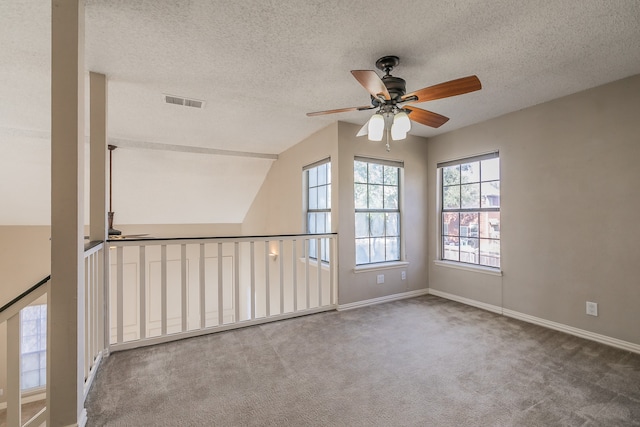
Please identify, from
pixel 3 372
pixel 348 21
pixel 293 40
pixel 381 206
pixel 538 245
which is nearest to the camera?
pixel 348 21

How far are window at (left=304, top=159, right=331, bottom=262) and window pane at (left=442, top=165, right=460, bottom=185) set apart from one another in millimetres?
1672

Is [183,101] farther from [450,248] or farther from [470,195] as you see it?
[450,248]

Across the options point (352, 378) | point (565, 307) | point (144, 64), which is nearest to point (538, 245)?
point (565, 307)

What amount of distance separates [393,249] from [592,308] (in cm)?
214

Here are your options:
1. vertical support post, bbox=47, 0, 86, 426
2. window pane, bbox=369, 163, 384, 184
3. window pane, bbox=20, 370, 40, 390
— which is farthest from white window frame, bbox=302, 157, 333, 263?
window pane, bbox=20, 370, 40, 390

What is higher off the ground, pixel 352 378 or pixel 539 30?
pixel 539 30

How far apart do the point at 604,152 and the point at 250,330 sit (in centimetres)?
376

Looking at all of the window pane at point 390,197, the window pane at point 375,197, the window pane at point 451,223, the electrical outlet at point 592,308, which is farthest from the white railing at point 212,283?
the electrical outlet at point 592,308

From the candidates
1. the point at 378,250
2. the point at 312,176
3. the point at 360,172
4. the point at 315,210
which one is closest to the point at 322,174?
the point at 312,176

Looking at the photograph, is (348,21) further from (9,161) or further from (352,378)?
(9,161)

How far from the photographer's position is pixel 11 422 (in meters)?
1.47

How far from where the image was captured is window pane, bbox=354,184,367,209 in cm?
396

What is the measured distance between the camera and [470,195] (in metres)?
3.91

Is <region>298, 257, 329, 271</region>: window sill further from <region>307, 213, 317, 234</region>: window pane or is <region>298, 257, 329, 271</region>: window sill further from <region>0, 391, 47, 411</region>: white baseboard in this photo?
<region>0, 391, 47, 411</region>: white baseboard
